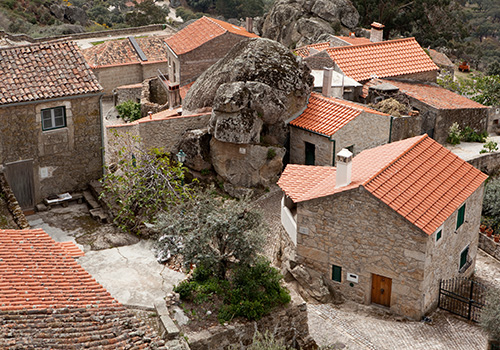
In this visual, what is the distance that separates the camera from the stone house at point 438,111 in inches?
1225

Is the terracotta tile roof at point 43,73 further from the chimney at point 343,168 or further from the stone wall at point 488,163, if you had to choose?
the stone wall at point 488,163

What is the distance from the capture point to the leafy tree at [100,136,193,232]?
2353 cm

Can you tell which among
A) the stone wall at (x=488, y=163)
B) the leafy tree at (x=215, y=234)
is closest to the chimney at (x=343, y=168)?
the leafy tree at (x=215, y=234)

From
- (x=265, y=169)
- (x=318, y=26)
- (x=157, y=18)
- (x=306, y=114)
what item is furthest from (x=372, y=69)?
(x=157, y=18)

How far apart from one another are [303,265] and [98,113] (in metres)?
9.74

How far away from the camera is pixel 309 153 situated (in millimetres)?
28188

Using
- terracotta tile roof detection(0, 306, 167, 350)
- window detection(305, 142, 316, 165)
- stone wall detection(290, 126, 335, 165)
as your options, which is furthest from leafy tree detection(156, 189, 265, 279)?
window detection(305, 142, 316, 165)

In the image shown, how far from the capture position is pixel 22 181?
2447 centimetres

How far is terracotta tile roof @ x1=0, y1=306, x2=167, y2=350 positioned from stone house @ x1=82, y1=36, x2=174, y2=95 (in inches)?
1227

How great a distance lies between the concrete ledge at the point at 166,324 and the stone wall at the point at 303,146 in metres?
11.9

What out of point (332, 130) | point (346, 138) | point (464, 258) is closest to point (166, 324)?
point (464, 258)

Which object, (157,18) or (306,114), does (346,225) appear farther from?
(157,18)

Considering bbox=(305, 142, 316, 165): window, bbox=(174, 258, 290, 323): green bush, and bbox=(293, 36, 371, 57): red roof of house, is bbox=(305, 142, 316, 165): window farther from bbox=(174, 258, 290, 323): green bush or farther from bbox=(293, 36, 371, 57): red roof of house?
bbox=(293, 36, 371, 57): red roof of house

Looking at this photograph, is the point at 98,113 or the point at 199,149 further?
the point at 199,149
